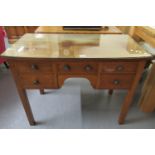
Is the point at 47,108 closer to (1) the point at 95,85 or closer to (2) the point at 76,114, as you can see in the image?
(2) the point at 76,114

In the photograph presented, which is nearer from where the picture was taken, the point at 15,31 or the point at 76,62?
the point at 76,62

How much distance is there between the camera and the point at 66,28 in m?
1.52

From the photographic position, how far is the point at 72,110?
1.46m

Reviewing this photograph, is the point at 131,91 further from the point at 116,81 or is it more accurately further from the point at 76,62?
the point at 76,62

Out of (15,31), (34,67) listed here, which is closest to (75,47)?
(34,67)

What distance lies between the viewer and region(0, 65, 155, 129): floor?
131 cm

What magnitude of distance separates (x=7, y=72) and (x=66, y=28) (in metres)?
1.19

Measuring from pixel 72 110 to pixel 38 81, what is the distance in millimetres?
595

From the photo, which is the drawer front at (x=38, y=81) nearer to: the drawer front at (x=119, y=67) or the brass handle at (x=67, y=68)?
the brass handle at (x=67, y=68)

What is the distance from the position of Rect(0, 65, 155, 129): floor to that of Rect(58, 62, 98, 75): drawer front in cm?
59

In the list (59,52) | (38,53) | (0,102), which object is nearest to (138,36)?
(59,52)

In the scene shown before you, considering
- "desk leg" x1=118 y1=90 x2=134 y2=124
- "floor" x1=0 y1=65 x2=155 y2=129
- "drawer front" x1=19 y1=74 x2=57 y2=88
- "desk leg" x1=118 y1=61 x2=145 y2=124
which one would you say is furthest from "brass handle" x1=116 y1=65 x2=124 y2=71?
"floor" x1=0 y1=65 x2=155 y2=129

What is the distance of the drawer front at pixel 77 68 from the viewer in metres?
0.92

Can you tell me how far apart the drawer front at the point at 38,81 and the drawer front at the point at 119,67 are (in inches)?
14.1
